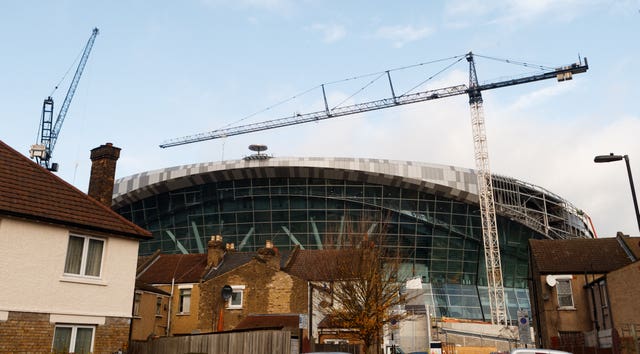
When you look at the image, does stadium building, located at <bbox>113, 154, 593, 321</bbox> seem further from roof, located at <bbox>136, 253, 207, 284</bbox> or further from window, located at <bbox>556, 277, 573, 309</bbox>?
window, located at <bbox>556, 277, 573, 309</bbox>

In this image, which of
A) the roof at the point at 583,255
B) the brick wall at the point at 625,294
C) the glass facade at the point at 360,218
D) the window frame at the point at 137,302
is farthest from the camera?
the glass facade at the point at 360,218

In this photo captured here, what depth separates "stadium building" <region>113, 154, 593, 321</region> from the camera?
6706 cm

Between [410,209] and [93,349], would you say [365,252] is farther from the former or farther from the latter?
[410,209]

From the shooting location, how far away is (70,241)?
57.4ft

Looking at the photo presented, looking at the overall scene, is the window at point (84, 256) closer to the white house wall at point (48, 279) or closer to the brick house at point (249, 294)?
the white house wall at point (48, 279)

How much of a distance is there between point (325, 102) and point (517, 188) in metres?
40.4

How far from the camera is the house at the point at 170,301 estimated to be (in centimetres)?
3438

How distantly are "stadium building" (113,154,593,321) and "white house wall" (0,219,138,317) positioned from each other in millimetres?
49167

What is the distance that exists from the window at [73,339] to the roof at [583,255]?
26621 mm

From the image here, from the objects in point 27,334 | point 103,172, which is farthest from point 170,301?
point 27,334

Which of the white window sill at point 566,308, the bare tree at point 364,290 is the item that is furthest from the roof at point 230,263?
the white window sill at point 566,308

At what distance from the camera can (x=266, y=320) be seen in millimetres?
35531

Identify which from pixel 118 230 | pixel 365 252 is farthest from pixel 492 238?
pixel 118 230

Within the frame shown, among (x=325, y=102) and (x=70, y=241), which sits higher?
(x=325, y=102)
